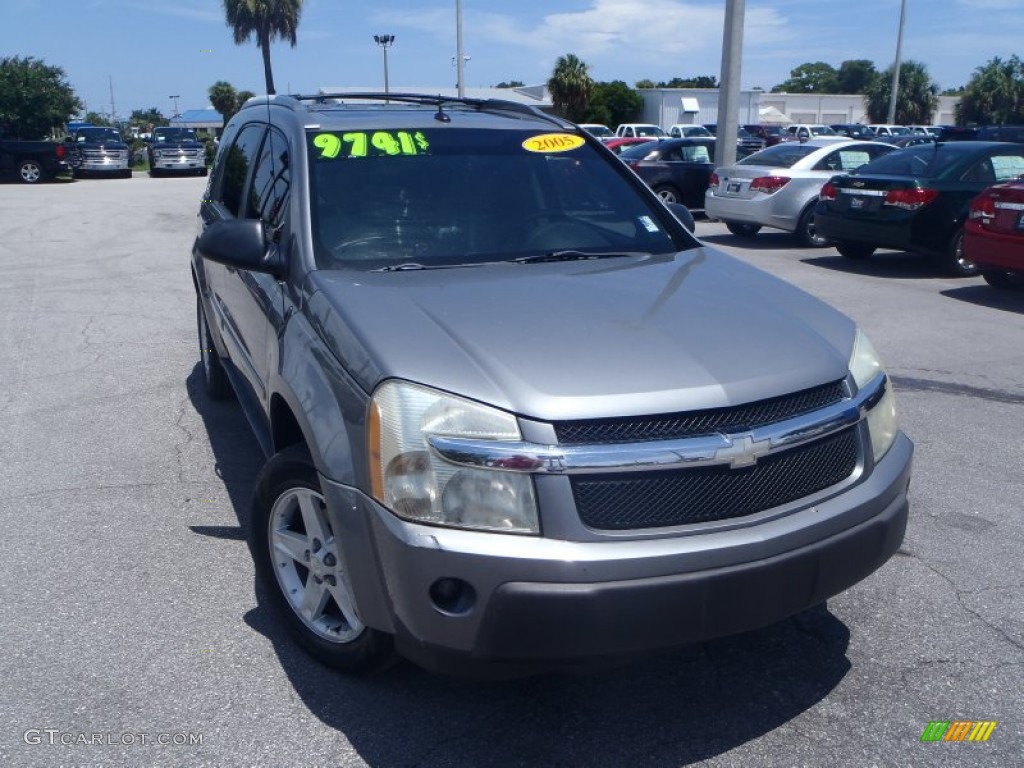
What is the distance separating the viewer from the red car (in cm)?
989

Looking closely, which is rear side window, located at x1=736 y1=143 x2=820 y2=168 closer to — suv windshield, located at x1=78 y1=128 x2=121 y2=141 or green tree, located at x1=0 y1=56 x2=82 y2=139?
suv windshield, located at x1=78 y1=128 x2=121 y2=141

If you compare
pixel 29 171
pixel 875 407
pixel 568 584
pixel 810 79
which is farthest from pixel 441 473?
pixel 810 79

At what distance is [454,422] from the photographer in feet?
9.00

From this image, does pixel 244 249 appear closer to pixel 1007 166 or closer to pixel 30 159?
pixel 1007 166

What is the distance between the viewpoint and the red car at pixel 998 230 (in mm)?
9891

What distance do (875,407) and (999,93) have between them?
66997mm

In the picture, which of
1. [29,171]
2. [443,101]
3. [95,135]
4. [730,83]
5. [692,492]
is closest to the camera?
[692,492]

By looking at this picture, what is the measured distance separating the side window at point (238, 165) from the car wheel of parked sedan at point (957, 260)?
9044 millimetres

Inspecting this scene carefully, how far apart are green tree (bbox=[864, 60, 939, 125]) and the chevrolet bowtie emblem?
69972mm

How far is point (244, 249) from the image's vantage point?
12.4ft

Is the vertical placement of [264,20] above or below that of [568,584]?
above

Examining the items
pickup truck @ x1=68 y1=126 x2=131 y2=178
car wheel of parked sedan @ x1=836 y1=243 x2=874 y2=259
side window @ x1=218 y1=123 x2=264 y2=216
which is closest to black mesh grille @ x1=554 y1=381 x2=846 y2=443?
side window @ x1=218 y1=123 x2=264 y2=216

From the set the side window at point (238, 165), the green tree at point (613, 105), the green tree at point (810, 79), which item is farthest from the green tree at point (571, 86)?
the green tree at point (810, 79)

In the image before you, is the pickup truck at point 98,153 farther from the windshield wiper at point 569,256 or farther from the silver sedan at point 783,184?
the windshield wiper at point 569,256
